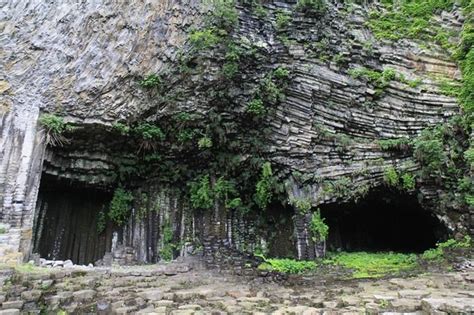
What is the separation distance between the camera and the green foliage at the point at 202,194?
1285cm

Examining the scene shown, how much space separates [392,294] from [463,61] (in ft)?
29.2

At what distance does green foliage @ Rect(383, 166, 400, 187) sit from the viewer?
37.6 ft

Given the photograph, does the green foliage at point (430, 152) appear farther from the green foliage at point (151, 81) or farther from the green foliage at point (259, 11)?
the green foliage at point (151, 81)

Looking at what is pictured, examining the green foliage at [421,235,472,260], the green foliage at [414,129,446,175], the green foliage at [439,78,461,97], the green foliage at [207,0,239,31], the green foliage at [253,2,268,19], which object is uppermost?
the green foliage at [253,2,268,19]

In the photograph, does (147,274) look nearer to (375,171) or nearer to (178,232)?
(178,232)

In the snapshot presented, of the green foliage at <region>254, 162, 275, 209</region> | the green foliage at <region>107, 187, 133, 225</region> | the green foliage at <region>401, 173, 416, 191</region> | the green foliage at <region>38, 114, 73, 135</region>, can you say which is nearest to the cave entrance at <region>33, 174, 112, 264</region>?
the green foliage at <region>107, 187, 133, 225</region>

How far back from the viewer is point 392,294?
Result: 22.2 ft

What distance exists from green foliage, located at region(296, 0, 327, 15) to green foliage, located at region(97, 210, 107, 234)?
9.78 meters

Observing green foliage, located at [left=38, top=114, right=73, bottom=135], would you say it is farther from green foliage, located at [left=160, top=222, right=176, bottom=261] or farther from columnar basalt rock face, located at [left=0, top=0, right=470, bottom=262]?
green foliage, located at [left=160, top=222, right=176, bottom=261]

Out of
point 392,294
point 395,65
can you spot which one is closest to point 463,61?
point 395,65

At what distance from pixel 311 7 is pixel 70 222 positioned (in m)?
11.0

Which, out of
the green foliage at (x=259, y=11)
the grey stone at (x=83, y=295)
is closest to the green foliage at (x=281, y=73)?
the green foliage at (x=259, y=11)

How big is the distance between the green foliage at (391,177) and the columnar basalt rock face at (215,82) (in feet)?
0.66

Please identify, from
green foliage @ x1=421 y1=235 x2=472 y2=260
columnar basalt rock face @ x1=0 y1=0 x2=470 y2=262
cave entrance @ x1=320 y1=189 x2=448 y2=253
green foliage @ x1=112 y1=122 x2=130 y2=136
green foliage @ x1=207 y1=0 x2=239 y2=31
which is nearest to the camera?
green foliage @ x1=421 y1=235 x2=472 y2=260
